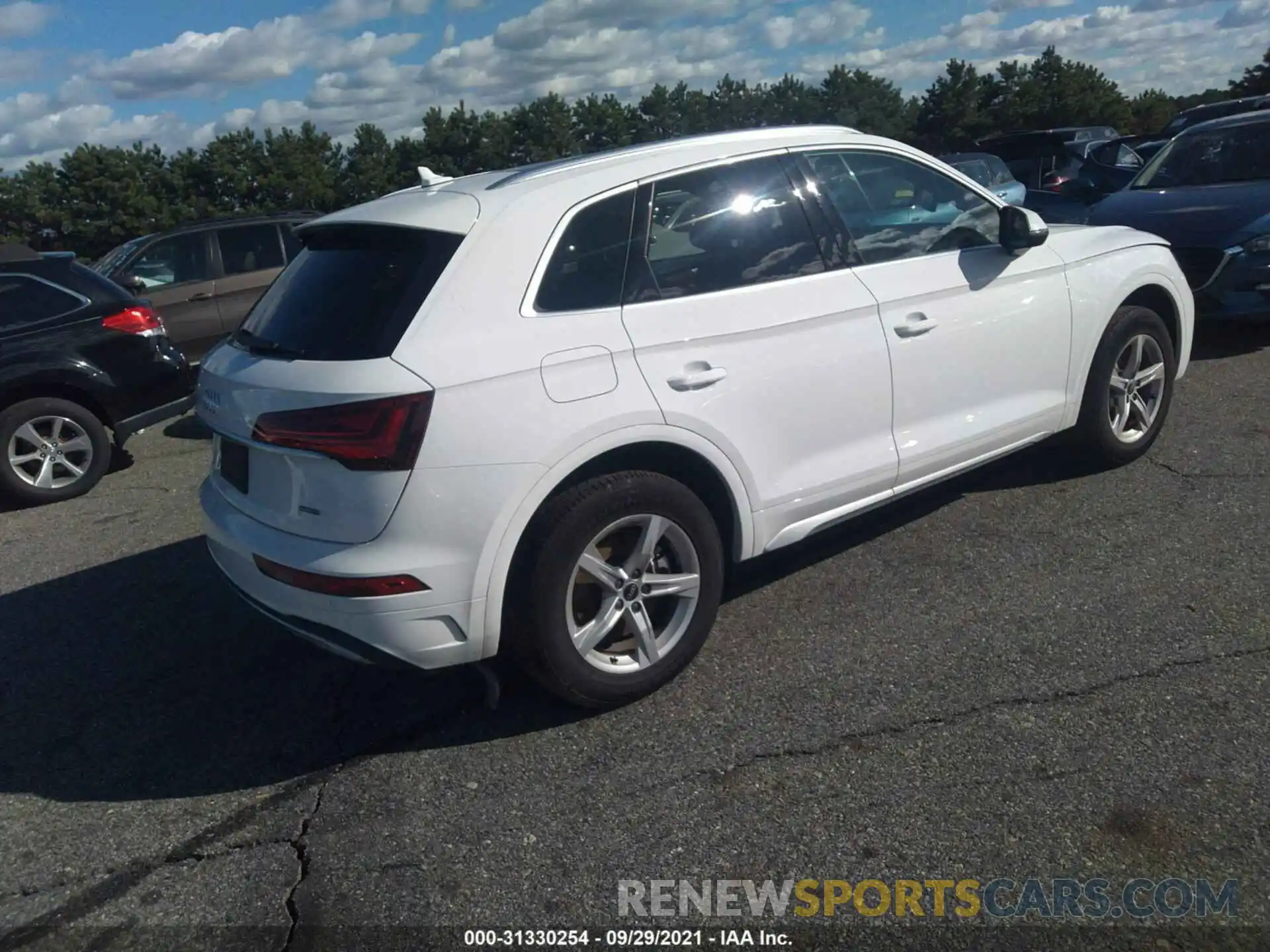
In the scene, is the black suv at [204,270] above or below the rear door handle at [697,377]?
below

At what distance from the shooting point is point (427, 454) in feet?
10.5

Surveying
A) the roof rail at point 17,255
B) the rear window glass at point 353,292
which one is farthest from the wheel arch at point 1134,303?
the roof rail at point 17,255

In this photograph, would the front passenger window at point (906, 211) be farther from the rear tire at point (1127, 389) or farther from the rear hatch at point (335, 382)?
the rear hatch at point (335, 382)

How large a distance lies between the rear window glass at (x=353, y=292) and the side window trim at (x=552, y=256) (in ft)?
0.87

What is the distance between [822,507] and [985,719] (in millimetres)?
1044

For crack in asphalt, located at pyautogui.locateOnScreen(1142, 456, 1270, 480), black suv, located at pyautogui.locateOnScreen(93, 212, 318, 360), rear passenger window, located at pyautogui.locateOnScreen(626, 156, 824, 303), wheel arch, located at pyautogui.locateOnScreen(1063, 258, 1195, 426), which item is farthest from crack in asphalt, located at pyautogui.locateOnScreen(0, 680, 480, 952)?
black suv, located at pyautogui.locateOnScreen(93, 212, 318, 360)

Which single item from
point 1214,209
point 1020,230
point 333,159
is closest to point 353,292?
point 1020,230

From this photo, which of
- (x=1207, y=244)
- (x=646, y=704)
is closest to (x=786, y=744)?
(x=646, y=704)

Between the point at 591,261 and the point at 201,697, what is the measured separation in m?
2.21

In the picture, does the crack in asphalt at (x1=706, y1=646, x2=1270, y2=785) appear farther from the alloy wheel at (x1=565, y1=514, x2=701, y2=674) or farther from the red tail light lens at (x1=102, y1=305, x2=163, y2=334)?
the red tail light lens at (x1=102, y1=305, x2=163, y2=334)

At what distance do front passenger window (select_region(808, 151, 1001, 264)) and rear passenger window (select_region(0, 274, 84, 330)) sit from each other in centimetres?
546

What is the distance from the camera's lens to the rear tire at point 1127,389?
530cm

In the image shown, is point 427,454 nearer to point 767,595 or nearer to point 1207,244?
point 767,595

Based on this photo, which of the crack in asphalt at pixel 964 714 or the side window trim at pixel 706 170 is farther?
the side window trim at pixel 706 170
